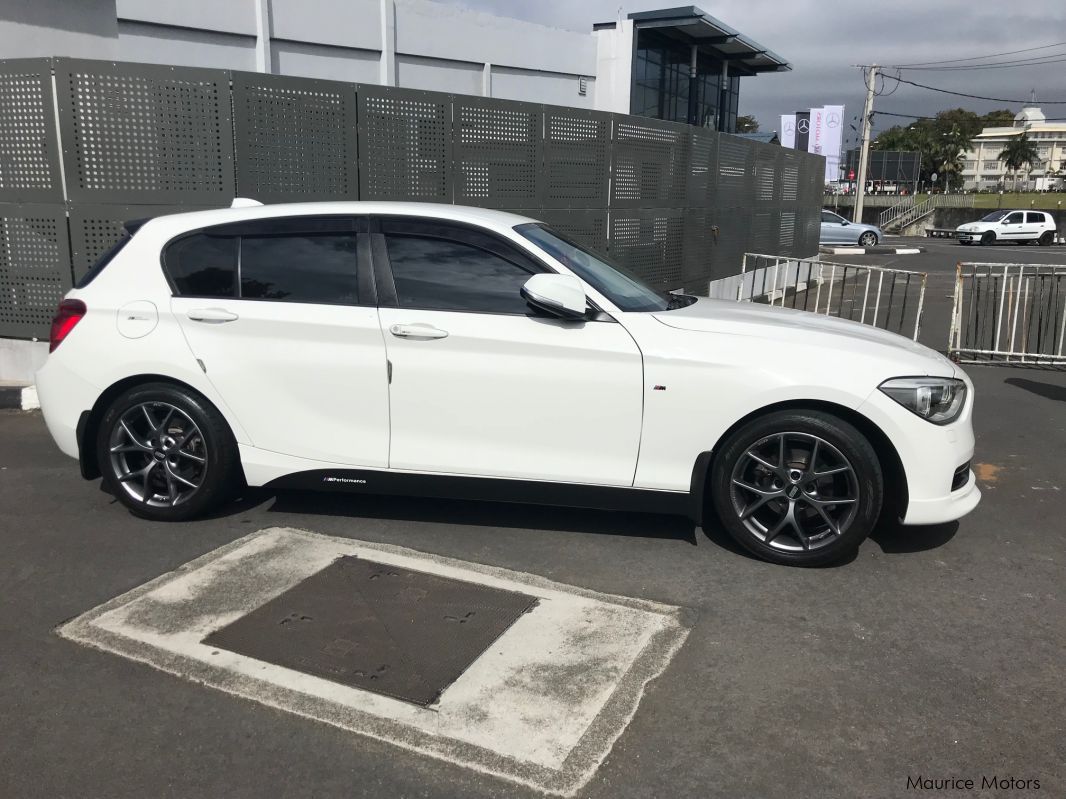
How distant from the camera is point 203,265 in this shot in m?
4.88

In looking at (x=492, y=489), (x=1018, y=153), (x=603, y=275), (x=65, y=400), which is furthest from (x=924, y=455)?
(x=1018, y=153)

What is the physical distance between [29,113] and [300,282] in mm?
4452

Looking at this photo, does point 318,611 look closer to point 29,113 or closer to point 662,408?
point 662,408

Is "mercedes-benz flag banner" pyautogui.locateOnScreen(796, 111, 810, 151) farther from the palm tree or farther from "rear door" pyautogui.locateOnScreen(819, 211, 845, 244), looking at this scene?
the palm tree

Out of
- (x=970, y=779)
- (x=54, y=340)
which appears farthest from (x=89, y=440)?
(x=970, y=779)

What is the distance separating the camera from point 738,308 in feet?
→ 16.7

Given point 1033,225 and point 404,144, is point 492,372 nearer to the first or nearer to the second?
point 404,144

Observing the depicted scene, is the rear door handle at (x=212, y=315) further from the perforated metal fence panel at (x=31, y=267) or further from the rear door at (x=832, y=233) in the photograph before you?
the rear door at (x=832, y=233)

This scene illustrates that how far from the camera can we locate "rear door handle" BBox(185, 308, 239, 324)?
186 inches

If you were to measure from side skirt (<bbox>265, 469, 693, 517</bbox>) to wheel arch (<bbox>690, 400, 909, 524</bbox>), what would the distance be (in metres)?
0.13

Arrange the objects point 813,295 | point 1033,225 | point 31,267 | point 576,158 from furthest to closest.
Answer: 1. point 1033,225
2. point 813,295
3. point 576,158
4. point 31,267

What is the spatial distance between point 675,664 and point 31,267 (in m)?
6.85

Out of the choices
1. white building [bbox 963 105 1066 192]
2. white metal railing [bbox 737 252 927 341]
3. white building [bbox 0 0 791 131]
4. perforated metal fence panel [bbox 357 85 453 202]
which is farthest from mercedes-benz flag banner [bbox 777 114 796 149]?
white building [bbox 963 105 1066 192]

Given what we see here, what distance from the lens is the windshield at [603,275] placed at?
4.63m
